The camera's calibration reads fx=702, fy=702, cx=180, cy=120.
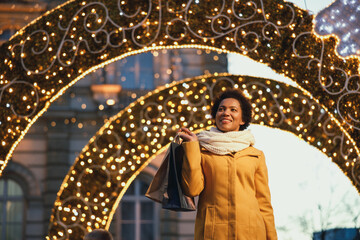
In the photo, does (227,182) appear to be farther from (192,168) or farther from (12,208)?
(12,208)

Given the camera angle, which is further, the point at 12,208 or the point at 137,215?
the point at 137,215

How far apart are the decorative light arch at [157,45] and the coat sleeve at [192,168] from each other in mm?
2313

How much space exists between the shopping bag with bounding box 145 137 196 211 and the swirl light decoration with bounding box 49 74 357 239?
117 inches

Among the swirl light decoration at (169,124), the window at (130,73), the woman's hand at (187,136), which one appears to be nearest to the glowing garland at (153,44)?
the swirl light decoration at (169,124)

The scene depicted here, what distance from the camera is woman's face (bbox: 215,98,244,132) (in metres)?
4.82

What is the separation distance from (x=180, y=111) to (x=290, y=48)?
1.82m

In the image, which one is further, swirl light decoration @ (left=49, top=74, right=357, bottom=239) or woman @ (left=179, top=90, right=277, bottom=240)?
swirl light decoration @ (left=49, top=74, right=357, bottom=239)

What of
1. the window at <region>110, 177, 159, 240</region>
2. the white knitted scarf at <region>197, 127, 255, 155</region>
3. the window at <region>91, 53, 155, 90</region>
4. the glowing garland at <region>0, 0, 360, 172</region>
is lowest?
the window at <region>110, 177, 159, 240</region>

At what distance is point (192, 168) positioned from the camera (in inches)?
180

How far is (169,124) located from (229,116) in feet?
10.5

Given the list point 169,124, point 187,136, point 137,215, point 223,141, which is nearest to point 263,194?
point 223,141

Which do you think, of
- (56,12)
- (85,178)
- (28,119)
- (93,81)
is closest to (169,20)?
(56,12)

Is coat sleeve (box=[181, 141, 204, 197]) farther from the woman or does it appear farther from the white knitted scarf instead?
the white knitted scarf

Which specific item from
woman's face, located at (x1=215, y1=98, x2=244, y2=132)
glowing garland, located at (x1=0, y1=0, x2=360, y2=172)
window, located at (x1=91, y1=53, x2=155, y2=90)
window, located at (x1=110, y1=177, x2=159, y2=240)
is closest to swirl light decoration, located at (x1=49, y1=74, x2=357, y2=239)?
glowing garland, located at (x1=0, y1=0, x2=360, y2=172)
